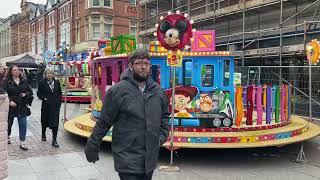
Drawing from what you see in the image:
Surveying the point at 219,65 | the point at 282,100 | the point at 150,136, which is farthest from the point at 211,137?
the point at 150,136

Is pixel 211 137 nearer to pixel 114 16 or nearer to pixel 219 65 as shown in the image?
pixel 219 65

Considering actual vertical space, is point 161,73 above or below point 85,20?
below

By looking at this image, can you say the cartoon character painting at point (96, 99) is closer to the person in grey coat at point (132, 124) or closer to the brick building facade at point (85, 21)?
the person in grey coat at point (132, 124)

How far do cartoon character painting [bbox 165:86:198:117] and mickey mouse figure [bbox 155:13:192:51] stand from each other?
1656 millimetres

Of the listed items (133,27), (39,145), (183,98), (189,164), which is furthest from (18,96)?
(133,27)

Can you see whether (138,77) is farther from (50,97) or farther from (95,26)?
(95,26)

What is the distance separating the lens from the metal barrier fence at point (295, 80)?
43.7ft

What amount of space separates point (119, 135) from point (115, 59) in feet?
20.1

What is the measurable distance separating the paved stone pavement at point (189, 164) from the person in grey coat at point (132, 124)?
122 inches

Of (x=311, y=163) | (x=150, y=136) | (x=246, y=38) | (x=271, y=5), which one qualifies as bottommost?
(x=311, y=163)

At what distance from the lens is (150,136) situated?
3918mm

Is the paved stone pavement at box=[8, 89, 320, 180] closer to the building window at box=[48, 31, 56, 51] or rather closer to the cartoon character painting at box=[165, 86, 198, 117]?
the cartoon character painting at box=[165, 86, 198, 117]

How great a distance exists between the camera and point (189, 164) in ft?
26.2

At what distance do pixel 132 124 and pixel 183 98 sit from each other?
5.30 meters
